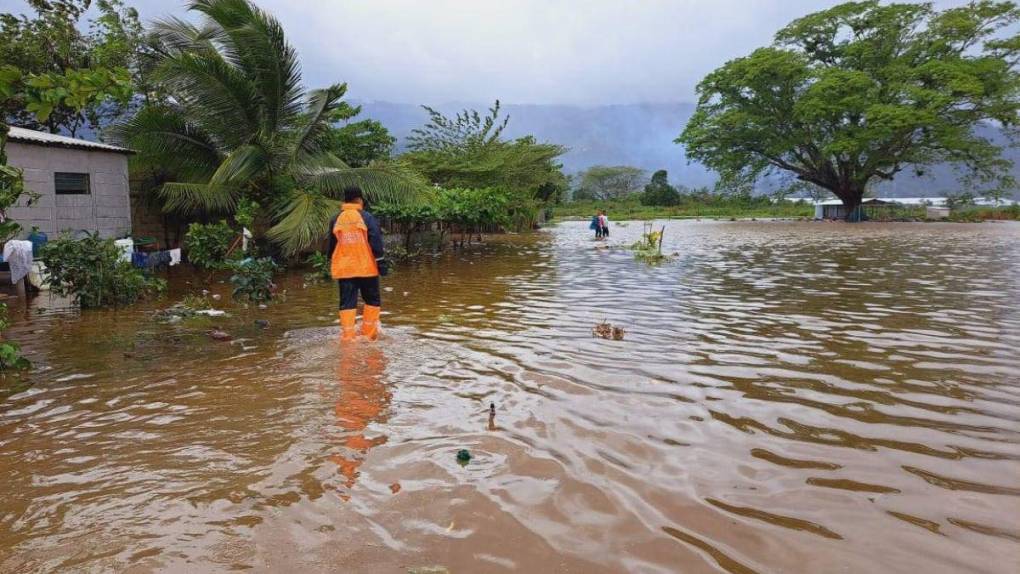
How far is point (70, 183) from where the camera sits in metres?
13.1

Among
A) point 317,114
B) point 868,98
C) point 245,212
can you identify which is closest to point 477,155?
point 317,114

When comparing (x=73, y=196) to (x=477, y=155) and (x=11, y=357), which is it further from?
(x=477, y=155)

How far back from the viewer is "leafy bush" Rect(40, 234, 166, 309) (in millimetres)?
9133

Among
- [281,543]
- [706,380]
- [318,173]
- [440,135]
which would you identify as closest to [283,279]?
[318,173]

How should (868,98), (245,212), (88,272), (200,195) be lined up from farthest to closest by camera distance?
(868,98) < (200,195) < (245,212) < (88,272)

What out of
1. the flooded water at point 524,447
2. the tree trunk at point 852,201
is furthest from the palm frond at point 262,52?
the tree trunk at point 852,201

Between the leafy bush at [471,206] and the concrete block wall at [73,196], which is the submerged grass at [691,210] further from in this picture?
the concrete block wall at [73,196]

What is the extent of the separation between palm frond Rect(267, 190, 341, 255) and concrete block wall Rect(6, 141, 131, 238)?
3.14 m

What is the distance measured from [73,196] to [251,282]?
594cm

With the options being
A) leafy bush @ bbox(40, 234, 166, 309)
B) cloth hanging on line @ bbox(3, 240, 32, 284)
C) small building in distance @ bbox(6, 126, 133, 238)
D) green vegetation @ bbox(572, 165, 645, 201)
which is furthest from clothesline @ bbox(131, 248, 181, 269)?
green vegetation @ bbox(572, 165, 645, 201)

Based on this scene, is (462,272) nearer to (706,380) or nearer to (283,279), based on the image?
(283,279)

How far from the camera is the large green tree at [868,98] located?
37875 mm

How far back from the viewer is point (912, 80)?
39.3m

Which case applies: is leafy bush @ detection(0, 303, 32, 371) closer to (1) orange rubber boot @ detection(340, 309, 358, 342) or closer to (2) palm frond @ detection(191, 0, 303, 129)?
(1) orange rubber boot @ detection(340, 309, 358, 342)
